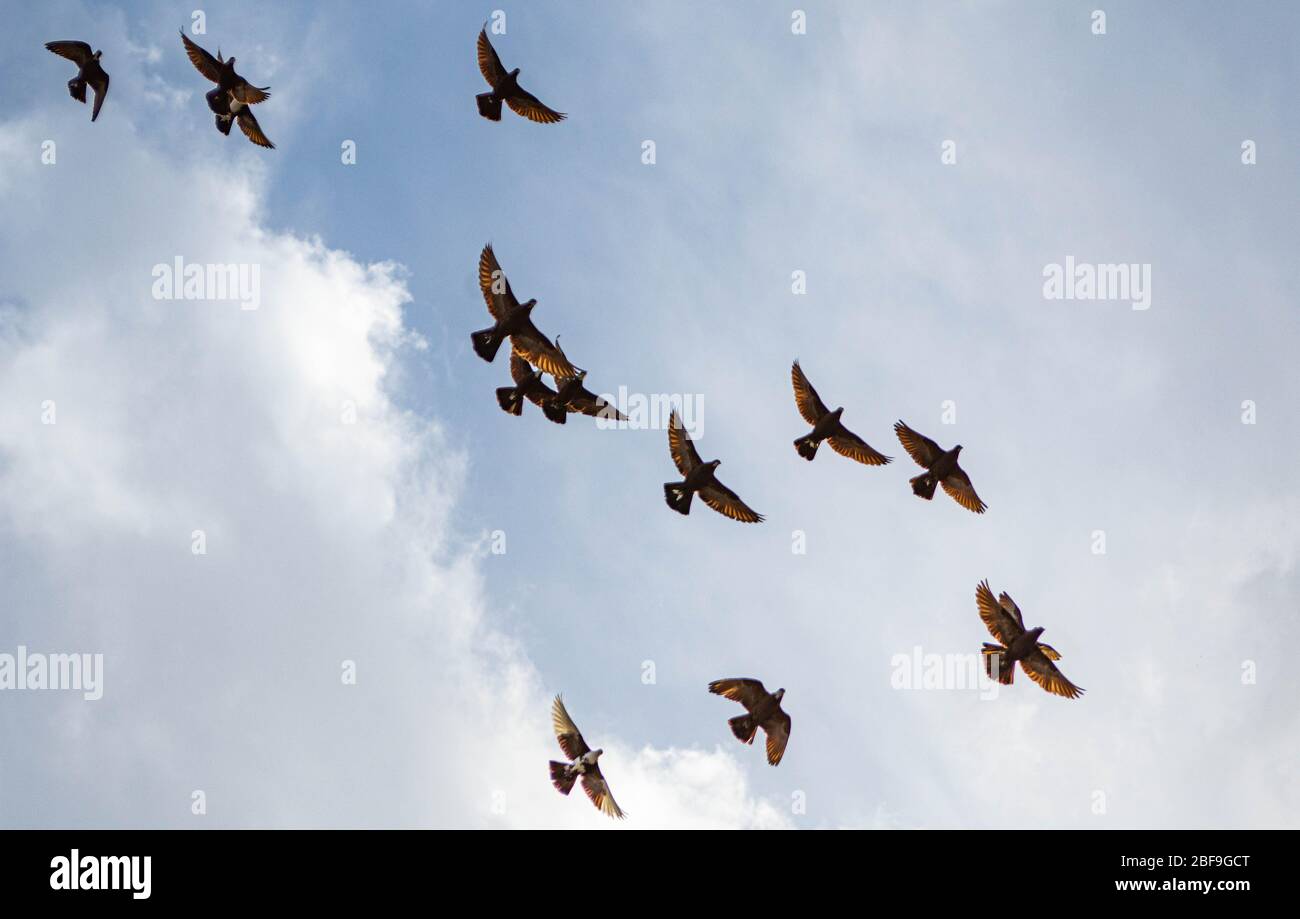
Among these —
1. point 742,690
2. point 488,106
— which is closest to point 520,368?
point 488,106

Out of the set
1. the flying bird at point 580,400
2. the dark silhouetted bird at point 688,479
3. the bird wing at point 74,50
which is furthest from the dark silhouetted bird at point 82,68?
the dark silhouetted bird at point 688,479

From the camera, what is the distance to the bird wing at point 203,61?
1035 inches

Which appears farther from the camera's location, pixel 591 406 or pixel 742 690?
pixel 591 406

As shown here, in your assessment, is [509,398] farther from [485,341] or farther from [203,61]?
[203,61]

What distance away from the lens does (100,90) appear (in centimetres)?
2741

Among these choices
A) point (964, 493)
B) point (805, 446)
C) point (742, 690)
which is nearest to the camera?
point (742, 690)

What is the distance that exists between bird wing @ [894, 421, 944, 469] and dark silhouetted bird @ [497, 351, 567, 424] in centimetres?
762

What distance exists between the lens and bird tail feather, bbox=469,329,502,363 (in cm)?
2412

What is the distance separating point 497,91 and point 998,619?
15.7 meters

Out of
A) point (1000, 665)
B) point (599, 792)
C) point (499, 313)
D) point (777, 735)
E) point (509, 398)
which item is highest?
point (499, 313)

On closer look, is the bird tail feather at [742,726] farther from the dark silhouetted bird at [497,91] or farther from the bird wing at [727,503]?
the dark silhouetted bird at [497,91]

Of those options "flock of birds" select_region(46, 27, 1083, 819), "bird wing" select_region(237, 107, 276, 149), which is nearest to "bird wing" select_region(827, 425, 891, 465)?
"flock of birds" select_region(46, 27, 1083, 819)

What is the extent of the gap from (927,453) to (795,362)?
3.63m
